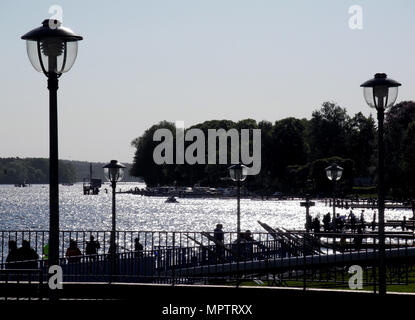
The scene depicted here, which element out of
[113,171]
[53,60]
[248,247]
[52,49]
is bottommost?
[248,247]

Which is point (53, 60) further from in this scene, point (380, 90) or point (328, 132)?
point (328, 132)

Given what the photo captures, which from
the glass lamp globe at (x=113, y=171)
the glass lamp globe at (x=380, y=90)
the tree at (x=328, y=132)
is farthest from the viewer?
the tree at (x=328, y=132)

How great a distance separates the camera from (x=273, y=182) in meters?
180

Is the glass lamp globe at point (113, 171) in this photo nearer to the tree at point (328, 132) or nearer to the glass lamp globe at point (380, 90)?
the glass lamp globe at point (380, 90)

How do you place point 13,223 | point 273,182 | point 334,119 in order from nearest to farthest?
point 13,223
point 334,119
point 273,182

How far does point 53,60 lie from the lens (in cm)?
1193

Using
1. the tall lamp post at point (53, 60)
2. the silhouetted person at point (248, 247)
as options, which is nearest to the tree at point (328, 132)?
the silhouetted person at point (248, 247)

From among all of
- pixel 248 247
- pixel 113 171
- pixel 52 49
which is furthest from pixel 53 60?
pixel 113 171

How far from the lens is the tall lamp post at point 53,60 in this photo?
38.9 ft

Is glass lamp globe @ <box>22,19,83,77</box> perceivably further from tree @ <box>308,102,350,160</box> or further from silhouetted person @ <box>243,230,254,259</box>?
tree @ <box>308,102,350,160</box>

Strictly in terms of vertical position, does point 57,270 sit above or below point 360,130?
below
